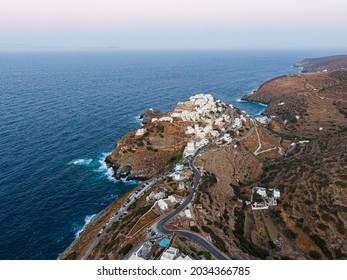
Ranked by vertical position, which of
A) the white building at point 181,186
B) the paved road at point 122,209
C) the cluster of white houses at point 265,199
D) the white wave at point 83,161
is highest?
the white building at point 181,186

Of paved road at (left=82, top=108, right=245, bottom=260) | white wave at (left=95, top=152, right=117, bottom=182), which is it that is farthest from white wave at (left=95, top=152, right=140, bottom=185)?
paved road at (left=82, top=108, right=245, bottom=260)

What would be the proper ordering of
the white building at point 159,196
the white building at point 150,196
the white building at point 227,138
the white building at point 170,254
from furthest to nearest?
the white building at point 227,138, the white building at point 150,196, the white building at point 159,196, the white building at point 170,254

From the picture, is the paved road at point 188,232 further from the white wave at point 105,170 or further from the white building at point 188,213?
the white wave at point 105,170

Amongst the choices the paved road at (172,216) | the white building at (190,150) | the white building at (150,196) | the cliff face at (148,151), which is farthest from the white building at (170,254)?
the white building at (190,150)

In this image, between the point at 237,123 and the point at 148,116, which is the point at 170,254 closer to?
the point at 237,123

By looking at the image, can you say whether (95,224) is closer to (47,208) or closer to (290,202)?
(47,208)

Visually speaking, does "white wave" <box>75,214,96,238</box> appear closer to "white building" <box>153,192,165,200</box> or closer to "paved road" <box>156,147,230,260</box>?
"white building" <box>153,192,165,200</box>

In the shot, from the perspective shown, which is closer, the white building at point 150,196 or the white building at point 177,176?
the white building at point 150,196

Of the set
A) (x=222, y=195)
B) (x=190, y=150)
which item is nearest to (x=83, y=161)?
(x=190, y=150)

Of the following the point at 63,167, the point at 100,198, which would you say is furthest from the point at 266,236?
the point at 63,167
